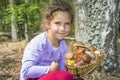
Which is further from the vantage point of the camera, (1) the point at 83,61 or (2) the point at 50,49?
(2) the point at 50,49

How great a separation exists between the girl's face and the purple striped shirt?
123mm

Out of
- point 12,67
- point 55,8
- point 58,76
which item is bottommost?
point 12,67

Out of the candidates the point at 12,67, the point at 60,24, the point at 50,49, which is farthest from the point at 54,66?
the point at 12,67

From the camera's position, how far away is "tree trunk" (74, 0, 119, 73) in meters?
4.76

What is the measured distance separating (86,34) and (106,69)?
667 millimetres

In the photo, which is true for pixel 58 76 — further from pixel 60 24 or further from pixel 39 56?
pixel 60 24

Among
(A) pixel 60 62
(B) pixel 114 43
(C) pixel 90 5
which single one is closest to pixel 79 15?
(C) pixel 90 5

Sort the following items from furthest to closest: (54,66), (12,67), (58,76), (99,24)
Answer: (12,67)
(99,24)
(54,66)
(58,76)

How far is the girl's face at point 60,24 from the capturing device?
2996 millimetres

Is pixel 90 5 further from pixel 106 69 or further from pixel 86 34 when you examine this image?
pixel 106 69

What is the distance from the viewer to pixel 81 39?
496 centimetres

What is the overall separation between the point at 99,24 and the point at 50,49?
1.88m

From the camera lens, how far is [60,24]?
300 centimetres

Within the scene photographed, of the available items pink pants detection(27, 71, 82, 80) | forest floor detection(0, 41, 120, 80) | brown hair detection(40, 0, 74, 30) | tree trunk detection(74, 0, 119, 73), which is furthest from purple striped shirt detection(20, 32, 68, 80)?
forest floor detection(0, 41, 120, 80)
